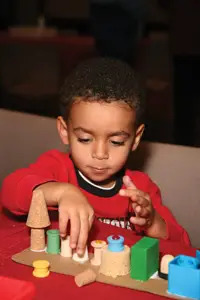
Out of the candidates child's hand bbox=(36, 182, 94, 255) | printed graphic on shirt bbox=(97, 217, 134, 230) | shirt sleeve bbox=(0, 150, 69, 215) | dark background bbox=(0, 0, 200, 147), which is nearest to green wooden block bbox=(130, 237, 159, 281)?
child's hand bbox=(36, 182, 94, 255)

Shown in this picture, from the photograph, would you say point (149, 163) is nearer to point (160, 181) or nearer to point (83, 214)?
point (160, 181)

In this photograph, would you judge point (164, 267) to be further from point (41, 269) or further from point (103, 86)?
point (103, 86)

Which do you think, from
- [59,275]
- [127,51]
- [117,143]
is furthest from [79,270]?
[127,51]

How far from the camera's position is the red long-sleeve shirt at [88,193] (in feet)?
4.67

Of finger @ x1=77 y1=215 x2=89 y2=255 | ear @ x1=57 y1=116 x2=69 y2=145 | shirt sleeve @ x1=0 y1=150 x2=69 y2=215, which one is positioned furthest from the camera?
ear @ x1=57 y1=116 x2=69 y2=145

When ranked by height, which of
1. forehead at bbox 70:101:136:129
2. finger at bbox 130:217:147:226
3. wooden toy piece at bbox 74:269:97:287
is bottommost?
wooden toy piece at bbox 74:269:97:287

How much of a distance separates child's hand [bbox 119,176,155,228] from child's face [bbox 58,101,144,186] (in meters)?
0.15

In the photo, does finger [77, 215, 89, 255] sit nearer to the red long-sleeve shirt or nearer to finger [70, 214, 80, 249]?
finger [70, 214, 80, 249]

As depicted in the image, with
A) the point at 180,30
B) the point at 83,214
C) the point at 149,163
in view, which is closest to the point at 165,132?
the point at 180,30

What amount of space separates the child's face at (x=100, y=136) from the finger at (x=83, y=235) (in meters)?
0.25

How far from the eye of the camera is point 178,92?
3494 mm

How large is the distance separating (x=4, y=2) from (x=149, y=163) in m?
A: 2.48

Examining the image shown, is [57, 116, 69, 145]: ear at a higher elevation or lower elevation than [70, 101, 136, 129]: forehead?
lower

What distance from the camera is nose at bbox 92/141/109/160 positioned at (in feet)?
4.58
